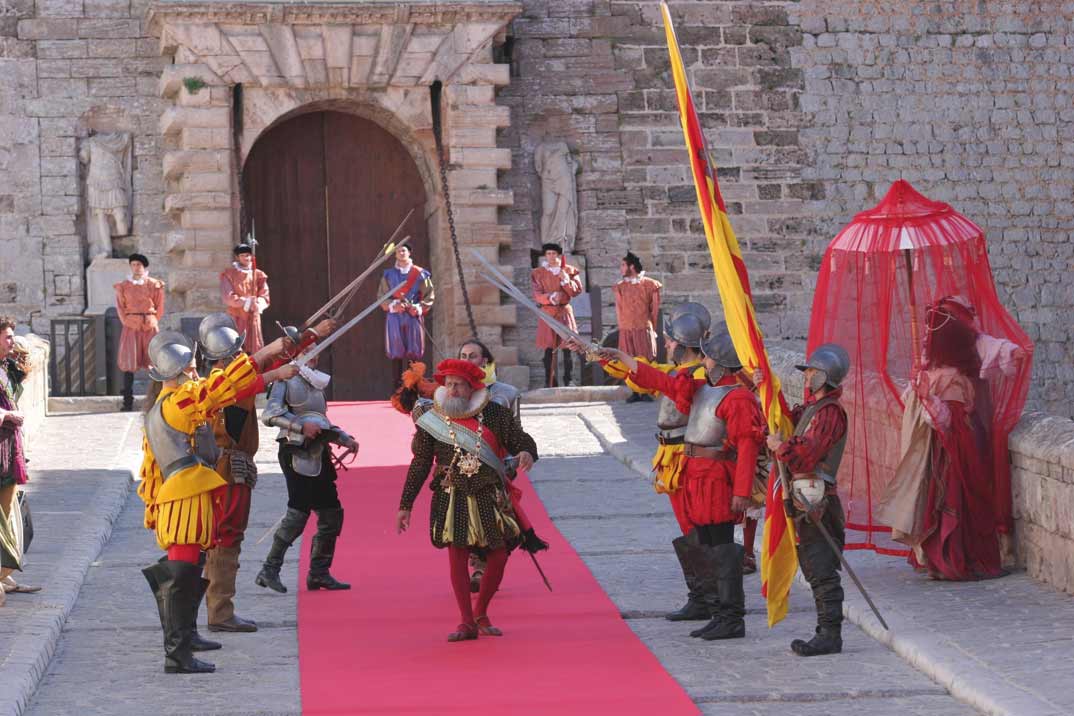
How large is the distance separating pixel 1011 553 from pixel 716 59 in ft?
34.9

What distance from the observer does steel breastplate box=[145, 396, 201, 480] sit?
6805mm

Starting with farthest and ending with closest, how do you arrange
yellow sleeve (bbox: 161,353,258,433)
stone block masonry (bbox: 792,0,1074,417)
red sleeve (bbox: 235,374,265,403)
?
stone block masonry (bbox: 792,0,1074,417), red sleeve (bbox: 235,374,265,403), yellow sleeve (bbox: 161,353,258,433)

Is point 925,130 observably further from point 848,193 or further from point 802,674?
point 802,674

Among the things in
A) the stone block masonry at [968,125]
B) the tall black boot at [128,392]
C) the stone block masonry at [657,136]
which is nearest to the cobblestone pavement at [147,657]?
the tall black boot at [128,392]

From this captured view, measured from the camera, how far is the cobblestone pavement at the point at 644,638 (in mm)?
6227

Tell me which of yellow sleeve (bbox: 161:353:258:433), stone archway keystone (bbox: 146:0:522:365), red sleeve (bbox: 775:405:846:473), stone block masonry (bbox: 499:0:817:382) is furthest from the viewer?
stone block masonry (bbox: 499:0:817:382)

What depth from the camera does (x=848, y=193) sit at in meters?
18.5

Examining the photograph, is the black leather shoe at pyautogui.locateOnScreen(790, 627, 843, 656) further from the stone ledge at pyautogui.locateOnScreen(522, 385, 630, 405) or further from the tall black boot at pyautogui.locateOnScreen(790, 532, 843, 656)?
the stone ledge at pyautogui.locateOnScreen(522, 385, 630, 405)

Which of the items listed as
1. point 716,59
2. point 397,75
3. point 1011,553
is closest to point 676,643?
point 1011,553

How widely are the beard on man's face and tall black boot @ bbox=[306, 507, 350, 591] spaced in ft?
4.50

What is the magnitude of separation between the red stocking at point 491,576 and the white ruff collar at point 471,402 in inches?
23.0

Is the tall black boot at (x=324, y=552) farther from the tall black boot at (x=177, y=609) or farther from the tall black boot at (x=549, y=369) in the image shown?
the tall black boot at (x=549, y=369)

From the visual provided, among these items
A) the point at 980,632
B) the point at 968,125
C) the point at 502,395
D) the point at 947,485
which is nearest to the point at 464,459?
the point at 502,395

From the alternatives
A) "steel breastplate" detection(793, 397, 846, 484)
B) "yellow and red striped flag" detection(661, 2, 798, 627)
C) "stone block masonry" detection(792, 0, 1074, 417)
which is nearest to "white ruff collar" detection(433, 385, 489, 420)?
"yellow and red striped flag" detection(661, 2, 798, 627)
